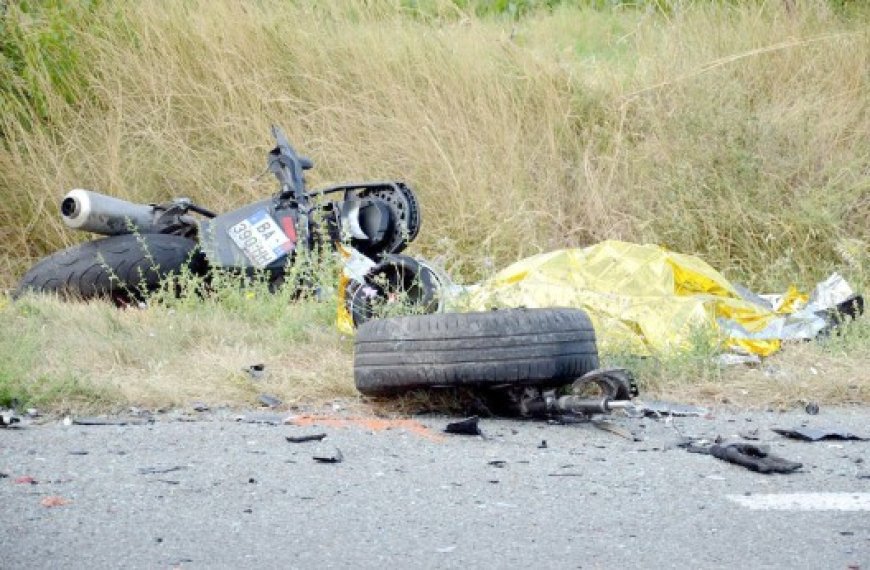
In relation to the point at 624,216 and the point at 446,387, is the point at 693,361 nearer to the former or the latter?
the point at 446,387

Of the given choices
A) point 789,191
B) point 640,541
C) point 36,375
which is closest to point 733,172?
point 789,191

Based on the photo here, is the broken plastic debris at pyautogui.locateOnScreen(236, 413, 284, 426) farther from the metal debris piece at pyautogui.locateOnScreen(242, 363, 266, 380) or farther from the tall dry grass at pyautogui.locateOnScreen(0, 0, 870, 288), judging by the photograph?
the tall dry grass at pyautogui.locateOnScreen(0, 0, 870, 288)

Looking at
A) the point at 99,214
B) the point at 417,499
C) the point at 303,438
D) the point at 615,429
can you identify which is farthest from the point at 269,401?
the point at 99,214

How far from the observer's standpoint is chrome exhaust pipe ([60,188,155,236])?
7.49m

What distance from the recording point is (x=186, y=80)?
10.1m

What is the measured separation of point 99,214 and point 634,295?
9.52 ft

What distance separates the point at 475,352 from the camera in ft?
16.5

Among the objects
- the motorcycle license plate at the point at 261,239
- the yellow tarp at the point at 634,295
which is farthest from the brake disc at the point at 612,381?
the motorcycle license plate at the point at 261,239

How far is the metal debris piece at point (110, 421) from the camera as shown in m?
4.98

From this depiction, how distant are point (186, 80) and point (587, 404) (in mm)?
6034

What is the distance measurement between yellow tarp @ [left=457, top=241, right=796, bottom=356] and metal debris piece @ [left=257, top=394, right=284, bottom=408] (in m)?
1.27

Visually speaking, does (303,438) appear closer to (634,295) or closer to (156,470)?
(156,470)

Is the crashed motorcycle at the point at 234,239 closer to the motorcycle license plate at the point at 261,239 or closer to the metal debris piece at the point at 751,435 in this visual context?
the motorcycle license plate at the point at 261,239

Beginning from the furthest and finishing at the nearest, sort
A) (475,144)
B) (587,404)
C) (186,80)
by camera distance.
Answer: (186,80) → (475,144) → (587,404)
